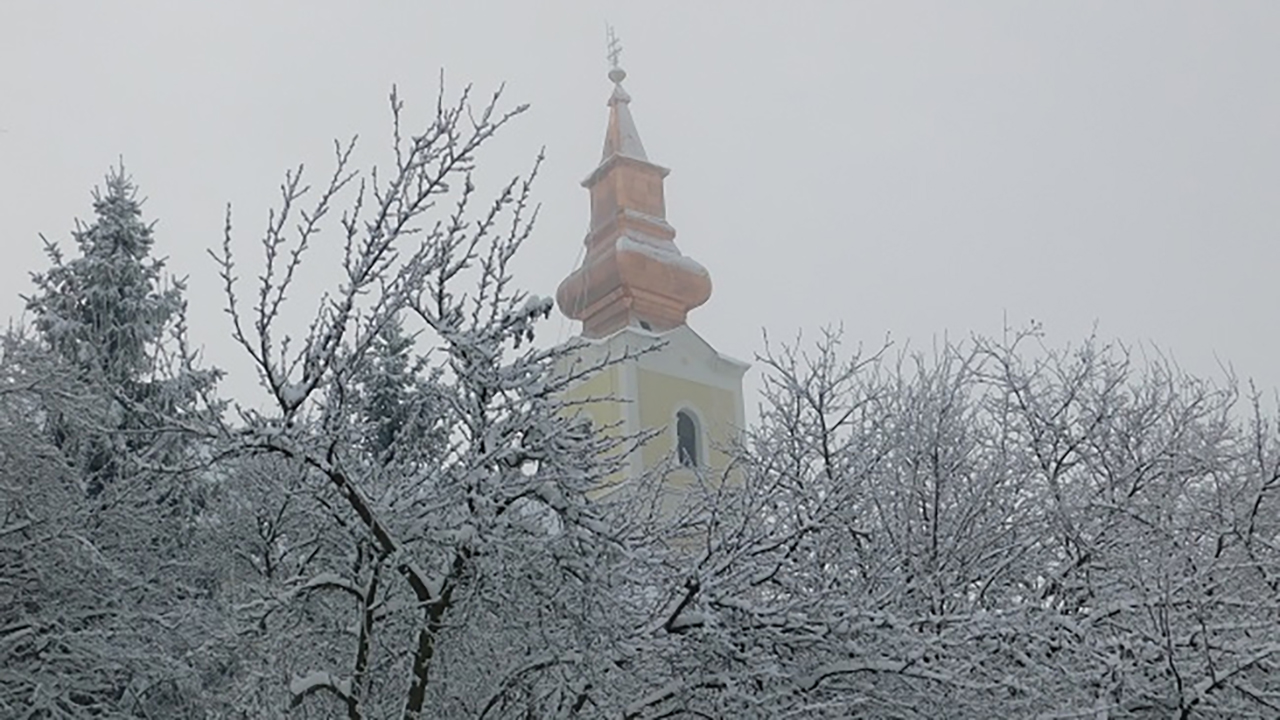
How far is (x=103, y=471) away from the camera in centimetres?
1344

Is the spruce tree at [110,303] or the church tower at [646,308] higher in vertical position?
the church tower at [646,308]

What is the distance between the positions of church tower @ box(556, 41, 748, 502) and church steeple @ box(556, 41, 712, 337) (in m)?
0.03

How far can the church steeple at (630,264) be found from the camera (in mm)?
39406

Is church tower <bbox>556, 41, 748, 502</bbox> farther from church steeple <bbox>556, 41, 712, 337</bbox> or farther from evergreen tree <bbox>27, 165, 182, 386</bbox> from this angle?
evergreen tree <bbox>27, 165, 182, 386</bbox>

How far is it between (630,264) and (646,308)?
1.22 m

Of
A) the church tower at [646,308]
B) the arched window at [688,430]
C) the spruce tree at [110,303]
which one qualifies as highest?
the church tower at [646,308]

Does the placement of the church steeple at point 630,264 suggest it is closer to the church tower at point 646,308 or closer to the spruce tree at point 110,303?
the church tower at point 646,308

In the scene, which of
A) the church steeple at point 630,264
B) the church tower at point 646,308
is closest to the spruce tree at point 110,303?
the church tower at point 646,308

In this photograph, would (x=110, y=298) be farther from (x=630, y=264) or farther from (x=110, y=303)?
(x=630, y=264)

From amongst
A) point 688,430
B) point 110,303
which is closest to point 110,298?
point 110,303

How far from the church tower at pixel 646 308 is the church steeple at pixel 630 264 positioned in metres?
0.03

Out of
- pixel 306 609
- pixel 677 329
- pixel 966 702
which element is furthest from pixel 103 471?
pixel 677 329

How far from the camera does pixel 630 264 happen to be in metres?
39.5

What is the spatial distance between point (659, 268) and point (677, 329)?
2174mm
